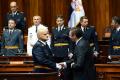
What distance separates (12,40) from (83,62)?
3314mm

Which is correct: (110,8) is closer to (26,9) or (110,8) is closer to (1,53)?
(26,9)

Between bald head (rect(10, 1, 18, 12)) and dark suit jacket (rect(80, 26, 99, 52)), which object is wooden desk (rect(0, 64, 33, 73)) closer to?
dark suit jacket (rect(80, 26, 99, 52))

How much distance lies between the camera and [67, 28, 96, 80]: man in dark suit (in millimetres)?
7133

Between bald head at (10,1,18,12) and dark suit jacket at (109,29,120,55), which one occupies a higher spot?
bald head at (10,1,18,12)

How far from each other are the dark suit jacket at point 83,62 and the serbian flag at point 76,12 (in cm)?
413

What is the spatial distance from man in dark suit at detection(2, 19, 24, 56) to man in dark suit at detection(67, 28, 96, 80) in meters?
2.90

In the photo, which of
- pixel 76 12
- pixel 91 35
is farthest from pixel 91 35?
pixel 76 12

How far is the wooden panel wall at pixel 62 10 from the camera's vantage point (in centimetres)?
1201

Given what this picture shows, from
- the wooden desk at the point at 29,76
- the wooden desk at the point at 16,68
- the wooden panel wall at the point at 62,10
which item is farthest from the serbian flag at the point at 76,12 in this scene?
the wooden desk at the point at 29,76

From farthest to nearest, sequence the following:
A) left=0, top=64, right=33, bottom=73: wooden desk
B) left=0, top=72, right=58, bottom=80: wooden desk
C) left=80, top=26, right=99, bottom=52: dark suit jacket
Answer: left=80, top=26, right=99, bottom=52: dark suit jacket < left=0, top=64, right=33, bottom=73: wooden desk < left=0, top=72, right=58, bottom=80: wooden desk

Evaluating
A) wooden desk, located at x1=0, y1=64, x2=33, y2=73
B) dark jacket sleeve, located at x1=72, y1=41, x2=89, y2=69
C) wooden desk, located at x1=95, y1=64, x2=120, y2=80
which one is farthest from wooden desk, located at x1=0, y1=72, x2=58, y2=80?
wooden desk, located at x1=0, y1=64, x2=33, y2=73

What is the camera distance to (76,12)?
1156 centimetres

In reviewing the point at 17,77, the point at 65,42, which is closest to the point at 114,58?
the point at 65,42

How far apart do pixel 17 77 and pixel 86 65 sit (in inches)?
43.5
